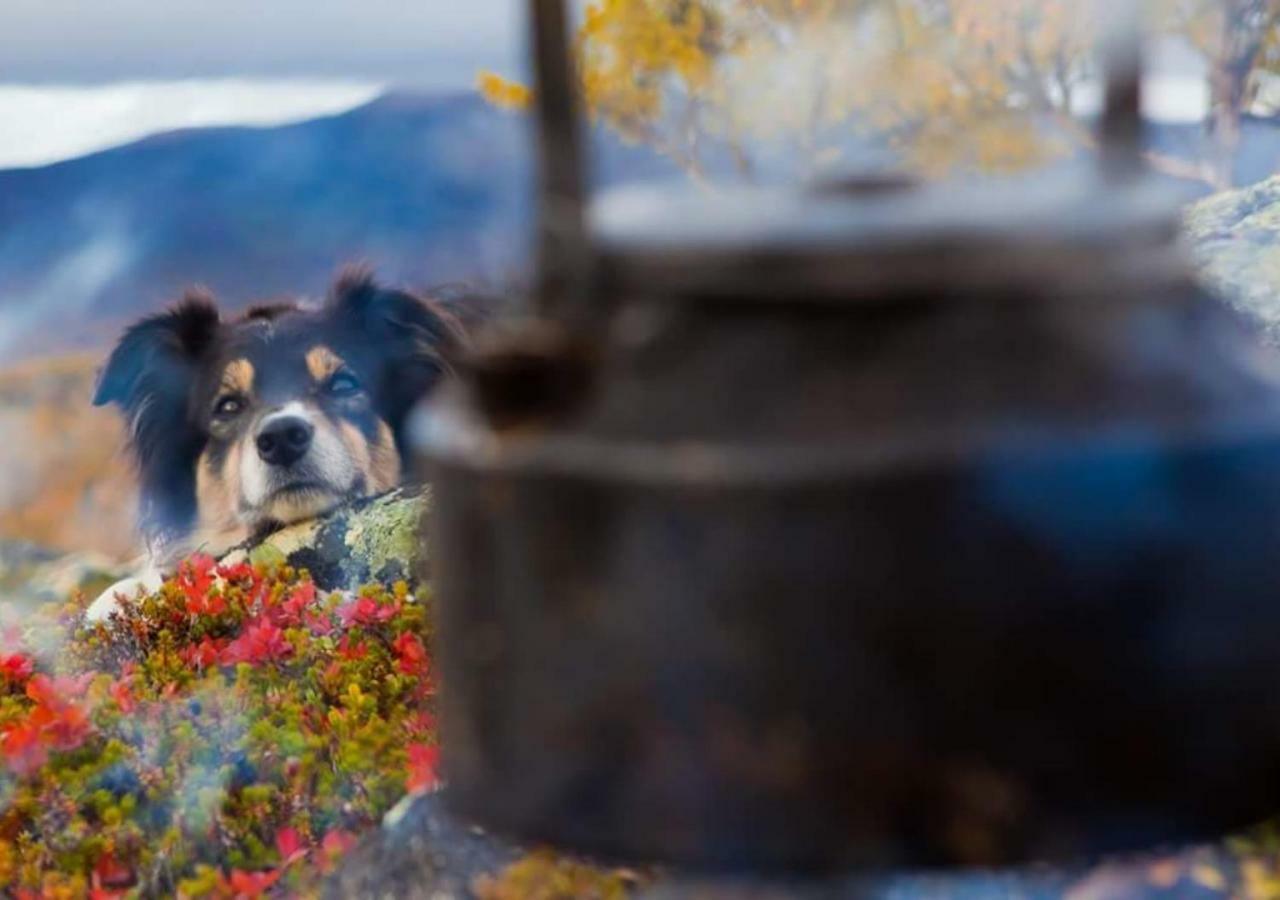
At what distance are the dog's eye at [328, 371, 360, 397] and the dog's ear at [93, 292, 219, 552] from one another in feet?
1.62

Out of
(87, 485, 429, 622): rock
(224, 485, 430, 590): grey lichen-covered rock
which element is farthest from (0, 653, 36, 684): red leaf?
(224, 485, 430, 590): grey lichen-covered rock

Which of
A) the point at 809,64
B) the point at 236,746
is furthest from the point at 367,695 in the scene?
the point at 809,64

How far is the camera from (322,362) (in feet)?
20.7

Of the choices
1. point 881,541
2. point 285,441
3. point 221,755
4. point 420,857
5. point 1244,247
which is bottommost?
point 221,755

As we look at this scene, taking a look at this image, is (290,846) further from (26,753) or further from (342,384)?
(342,384)

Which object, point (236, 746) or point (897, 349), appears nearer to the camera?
point (897, 349)

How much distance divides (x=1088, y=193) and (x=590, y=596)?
691mm

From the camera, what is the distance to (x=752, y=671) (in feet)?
5.88

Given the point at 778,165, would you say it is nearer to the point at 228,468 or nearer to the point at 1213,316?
the point at 228,468

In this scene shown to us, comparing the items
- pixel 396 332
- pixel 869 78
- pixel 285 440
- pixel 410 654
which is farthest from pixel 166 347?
pixel 869 78

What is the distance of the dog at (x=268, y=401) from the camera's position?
247 inches

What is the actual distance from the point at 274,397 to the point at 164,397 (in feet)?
1.69

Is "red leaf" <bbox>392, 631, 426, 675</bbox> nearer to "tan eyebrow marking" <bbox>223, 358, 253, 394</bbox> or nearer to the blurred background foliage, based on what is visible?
"tan eyebrow marking" <bbox>223, 358, 253, 394</bbox>

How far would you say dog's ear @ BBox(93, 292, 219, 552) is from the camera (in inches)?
253
